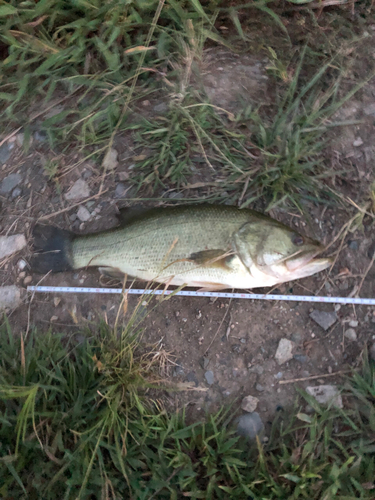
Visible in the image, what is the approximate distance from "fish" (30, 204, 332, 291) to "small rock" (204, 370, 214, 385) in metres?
0.72

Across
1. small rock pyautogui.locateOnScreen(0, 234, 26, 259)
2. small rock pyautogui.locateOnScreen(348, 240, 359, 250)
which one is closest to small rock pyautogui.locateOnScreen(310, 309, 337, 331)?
small rock pyautogui.locateOnScreen(348, 240, 359, 250)

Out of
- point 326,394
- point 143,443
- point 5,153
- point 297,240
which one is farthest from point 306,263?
point 5,153

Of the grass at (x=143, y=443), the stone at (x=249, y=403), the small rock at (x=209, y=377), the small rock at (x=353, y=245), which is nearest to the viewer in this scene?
the grass at (x=143, y=443)

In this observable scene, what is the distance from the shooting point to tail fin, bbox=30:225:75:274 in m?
3.24

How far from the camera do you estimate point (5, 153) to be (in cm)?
380

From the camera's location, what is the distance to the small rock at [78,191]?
140 inches

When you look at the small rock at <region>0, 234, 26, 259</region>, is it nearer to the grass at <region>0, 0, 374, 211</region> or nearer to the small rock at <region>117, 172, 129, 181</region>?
the grass at <region>0, 0, 374, 211</region>

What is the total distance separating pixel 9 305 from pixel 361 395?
322 centimetres

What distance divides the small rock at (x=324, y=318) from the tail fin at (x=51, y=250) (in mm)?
2230

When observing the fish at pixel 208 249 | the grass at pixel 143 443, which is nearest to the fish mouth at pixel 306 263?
the fish at pixel 208 249

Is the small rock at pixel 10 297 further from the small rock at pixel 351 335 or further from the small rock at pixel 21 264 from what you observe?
the small rock at pixel 351 335

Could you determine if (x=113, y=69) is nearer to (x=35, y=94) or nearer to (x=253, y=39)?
(x=35, y=94)

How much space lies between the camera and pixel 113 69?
3.49 metres

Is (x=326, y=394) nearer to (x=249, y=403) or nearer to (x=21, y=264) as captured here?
(x=249, y=403)
